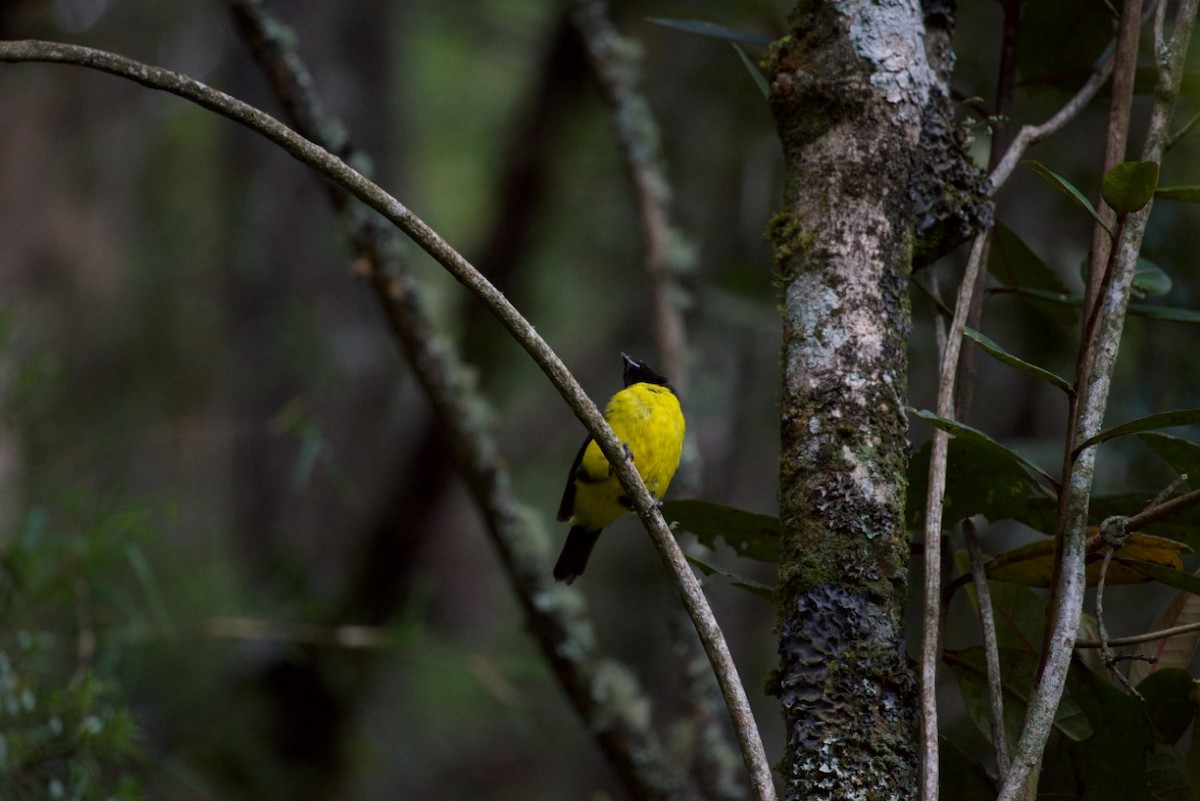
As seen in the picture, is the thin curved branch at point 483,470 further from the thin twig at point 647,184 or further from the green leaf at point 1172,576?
the green leaf at point 1172,576

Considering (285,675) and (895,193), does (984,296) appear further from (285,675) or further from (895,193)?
(285,675)

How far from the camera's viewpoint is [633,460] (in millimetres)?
3592

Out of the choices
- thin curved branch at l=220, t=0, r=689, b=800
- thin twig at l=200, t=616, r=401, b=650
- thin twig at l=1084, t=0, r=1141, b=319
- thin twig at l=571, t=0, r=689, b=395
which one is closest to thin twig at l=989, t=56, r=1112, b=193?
thin twig at l=1084, t=0, r=1141, b=319

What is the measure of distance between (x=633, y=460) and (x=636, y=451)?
157 millimetres

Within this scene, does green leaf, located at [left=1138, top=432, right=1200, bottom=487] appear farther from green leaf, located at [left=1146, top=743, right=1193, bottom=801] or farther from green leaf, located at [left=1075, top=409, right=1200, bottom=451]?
green leaf, located at [left=1146, top=743, right=1193, bottom=801]

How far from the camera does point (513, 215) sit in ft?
20.3

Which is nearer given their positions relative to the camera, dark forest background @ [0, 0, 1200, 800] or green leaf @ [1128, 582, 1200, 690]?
green leaf @ [1128, 582, 1200, 690]

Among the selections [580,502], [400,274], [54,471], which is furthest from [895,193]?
[54,471]

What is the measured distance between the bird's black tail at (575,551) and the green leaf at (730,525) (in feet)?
6.25

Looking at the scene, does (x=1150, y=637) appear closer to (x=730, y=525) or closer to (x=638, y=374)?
(x=730, y=525)

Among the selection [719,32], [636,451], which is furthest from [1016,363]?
[636,451]

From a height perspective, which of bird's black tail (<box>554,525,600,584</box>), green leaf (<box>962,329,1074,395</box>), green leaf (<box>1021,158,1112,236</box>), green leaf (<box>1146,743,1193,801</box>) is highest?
green leaf (<box>1021,158,1112,236</box>)

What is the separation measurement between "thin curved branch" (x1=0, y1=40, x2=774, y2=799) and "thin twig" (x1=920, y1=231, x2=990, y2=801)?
0.69 ft

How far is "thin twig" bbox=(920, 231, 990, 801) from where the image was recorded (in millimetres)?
1401
